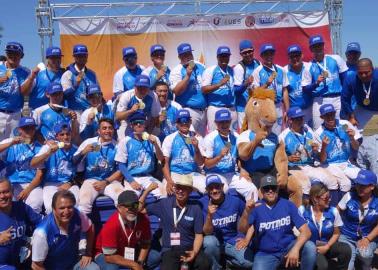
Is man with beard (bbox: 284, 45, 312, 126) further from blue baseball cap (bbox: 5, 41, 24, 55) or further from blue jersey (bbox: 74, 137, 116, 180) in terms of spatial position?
blue baseball cap (bbox: 5, 41, 24, 55)

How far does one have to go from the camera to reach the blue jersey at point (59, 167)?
568cm

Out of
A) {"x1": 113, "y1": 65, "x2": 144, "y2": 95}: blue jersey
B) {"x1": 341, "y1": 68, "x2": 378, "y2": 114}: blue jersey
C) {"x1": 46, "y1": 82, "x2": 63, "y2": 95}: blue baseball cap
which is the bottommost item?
{"x1": 341, "y1": 68, "x2": 378, "y2": 114}: blue jersey

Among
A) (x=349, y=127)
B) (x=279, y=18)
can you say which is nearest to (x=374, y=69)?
(x=349, y=127)

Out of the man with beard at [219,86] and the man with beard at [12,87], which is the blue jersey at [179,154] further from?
the man with beard at [12,87]

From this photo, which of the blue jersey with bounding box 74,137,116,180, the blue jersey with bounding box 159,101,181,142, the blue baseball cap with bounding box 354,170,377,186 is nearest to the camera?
the blue baseball cap with bounding box 354,170,377,186

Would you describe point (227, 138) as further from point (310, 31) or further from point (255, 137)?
point (310, 31)

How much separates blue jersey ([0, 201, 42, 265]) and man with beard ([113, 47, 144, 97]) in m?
2.92

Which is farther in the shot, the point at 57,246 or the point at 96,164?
the point at 96,164

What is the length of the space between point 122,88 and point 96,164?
5.81 feet

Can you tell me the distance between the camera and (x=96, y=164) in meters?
5.84

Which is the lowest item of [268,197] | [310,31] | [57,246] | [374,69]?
[57,246]

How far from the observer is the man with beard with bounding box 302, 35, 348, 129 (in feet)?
23.9

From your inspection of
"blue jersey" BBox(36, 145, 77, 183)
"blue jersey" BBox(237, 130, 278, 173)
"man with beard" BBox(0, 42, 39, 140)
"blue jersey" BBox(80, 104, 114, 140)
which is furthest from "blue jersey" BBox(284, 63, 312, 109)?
"man with beard" BBox(0, 42, 39, 140)

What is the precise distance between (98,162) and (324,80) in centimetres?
380
